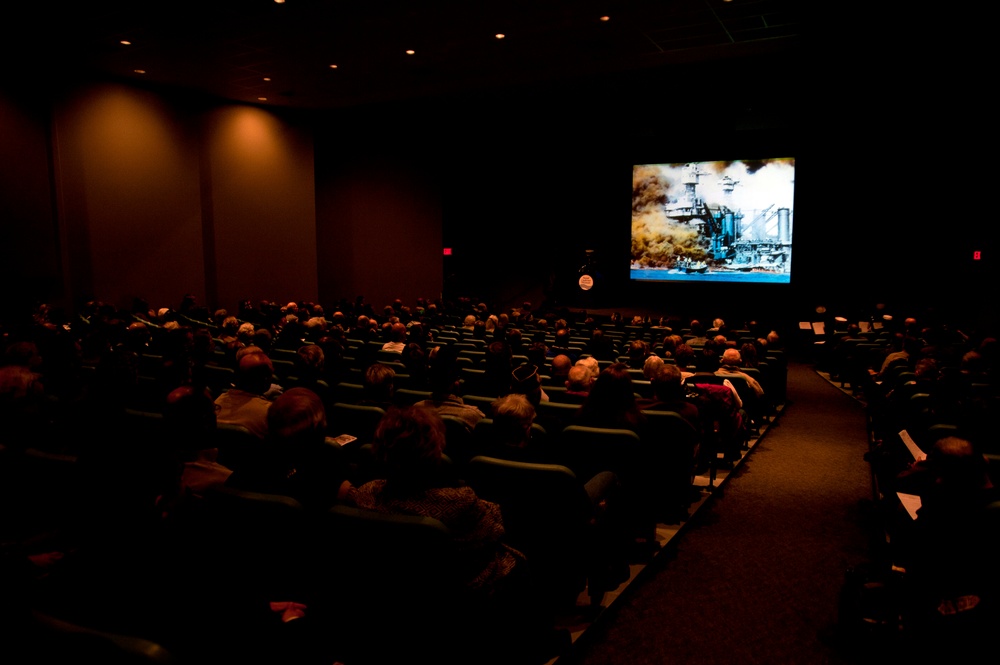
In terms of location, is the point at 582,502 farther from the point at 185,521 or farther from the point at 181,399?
the point at 181,399

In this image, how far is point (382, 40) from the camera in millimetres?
10453

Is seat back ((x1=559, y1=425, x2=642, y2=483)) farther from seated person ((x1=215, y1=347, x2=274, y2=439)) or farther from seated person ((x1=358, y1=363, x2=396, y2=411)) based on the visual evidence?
seated person ((x1=215, y1=347, x2=274, y2=439))

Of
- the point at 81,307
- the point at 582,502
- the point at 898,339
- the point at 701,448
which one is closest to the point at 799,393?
the point at 898,339

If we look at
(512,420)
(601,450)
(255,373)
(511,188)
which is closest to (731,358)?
(601,450)

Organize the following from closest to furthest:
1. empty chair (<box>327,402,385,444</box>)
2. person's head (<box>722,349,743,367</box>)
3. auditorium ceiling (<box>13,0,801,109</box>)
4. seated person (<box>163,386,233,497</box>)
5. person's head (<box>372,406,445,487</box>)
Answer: person's head (<box>372,406,445,487</box>), seated person (<box>163,386,233,497</box>), empty chair (<box>327,402,385,444</box>), person's head (<box>722,349,743,367</box>), auditorium ceiling (<box>13,0,801,109</box>)

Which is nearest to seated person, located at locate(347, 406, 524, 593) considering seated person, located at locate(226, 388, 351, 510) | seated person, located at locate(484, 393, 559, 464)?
seated person, located at locate(226, 388, 351, 510)

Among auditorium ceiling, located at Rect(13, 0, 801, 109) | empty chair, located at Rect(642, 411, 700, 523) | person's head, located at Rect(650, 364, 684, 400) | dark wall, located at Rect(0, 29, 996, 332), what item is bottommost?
empty chair, located at Rect(642, 411, 700, 523)

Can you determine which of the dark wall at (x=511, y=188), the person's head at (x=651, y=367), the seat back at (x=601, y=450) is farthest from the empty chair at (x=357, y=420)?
the dark wall at (x=511, y=188)

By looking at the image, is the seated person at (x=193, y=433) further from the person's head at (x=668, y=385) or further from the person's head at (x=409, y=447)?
the person's head at (x=668, y=385)

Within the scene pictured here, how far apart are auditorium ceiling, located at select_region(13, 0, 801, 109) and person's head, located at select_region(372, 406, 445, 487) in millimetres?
8112

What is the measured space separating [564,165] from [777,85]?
290 inches

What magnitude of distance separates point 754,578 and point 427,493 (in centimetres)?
253

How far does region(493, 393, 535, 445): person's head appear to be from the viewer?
2889 mm

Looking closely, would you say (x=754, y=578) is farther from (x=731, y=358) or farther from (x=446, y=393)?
(x=731, y=358)
